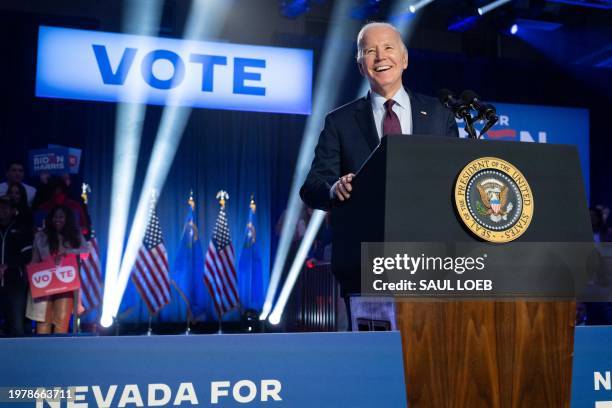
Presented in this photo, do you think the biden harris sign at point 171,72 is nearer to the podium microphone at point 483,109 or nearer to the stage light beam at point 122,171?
the stage light beam at point 122,171

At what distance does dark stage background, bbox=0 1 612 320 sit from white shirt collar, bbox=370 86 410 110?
669cm

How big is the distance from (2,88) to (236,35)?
10.6ft

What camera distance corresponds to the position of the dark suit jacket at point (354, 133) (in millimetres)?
1541

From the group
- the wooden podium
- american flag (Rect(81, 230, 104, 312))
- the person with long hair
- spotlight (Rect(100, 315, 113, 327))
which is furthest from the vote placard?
the wooden podium

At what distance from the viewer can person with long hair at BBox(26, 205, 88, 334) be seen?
574cm

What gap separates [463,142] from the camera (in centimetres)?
114

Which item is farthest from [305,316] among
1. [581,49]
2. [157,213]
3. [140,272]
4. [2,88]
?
[581,49]

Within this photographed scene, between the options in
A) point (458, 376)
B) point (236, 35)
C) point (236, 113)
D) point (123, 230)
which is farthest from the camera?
point (236, 35)

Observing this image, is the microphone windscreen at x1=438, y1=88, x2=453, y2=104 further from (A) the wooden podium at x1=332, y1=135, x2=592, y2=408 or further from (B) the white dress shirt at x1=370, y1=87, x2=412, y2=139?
(A) the wooden podium at x1=332, y1=135, x2=592, y2=408

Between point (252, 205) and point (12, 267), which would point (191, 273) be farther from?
point (12, 267)

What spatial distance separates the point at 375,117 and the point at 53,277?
4653 millimetres

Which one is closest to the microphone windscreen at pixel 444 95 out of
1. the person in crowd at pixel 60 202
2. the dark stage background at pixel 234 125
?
the person in crowd at pixel 60 202

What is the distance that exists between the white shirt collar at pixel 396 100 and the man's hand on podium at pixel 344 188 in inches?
13.5

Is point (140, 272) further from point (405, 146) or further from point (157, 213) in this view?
point (405, 146)
